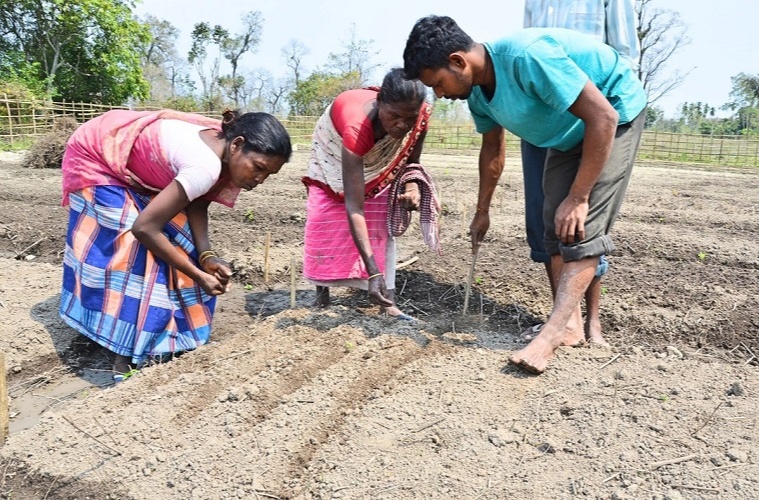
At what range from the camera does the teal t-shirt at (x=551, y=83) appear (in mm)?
2311

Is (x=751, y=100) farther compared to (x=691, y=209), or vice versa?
(x=751, y=100)

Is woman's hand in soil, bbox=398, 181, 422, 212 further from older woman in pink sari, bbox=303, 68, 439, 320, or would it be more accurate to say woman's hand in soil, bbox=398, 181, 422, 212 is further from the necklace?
the necklace

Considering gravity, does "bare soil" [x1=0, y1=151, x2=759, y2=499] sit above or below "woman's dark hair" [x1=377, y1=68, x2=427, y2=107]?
below

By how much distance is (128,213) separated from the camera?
3049 millimetres

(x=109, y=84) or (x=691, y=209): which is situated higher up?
(x=109, y=84)

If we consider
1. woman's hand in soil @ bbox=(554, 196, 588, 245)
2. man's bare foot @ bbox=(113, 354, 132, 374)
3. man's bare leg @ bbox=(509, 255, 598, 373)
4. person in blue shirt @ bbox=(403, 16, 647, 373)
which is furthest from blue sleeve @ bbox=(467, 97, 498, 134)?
man's bare foot @ bbox=(113, 354, 132, 374)

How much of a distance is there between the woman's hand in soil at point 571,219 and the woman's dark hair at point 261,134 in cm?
121

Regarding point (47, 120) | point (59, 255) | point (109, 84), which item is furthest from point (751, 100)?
point (59, 255)

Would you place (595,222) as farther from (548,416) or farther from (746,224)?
(746,224)

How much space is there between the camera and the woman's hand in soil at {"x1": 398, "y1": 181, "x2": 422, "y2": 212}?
341cm

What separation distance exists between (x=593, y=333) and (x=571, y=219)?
75cm

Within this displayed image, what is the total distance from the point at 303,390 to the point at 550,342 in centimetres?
102

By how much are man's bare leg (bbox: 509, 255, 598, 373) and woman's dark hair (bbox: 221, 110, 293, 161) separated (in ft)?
4.39

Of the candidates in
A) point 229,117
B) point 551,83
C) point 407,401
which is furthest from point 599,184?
point 229,117
